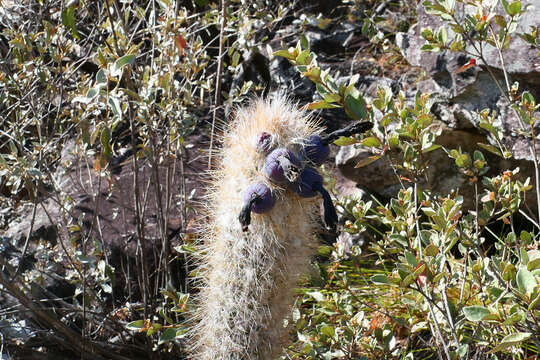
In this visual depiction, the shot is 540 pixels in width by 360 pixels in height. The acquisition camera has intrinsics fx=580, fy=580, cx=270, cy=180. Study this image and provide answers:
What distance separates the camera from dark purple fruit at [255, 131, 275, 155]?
1986 mm

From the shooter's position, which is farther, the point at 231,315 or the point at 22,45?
the point at 22,45

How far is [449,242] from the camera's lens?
2.13 metres

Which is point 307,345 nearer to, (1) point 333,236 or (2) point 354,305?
(2) point 354,305

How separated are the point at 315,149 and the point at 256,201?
280 mm

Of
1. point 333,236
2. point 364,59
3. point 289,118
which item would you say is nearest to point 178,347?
point 333,236

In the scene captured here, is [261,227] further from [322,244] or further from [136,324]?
[322,244]

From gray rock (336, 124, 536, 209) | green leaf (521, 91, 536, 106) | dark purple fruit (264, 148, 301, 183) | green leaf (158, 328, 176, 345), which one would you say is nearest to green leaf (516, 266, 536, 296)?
dark purple fruit (264, 148, 301, 183)

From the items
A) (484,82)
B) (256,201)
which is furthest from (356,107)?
(484,82)

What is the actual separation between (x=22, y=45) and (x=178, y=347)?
159cm

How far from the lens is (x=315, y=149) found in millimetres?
2010

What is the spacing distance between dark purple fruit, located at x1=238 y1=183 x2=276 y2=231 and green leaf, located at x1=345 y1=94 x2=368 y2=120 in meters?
0.39

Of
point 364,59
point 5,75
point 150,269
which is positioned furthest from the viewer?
point 364,59

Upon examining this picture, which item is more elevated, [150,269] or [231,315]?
[150,269]

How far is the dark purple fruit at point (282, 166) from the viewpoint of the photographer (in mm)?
1893
